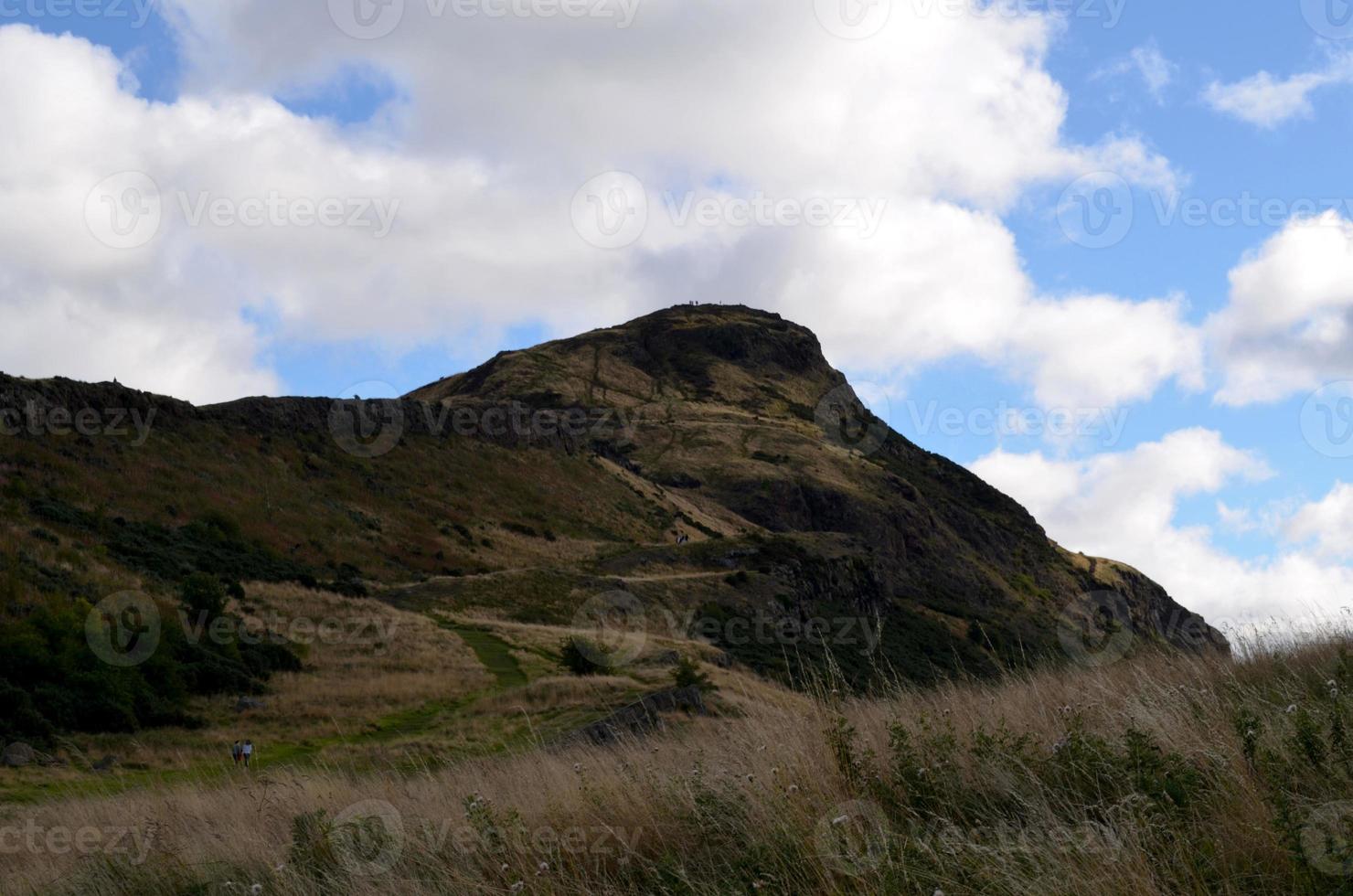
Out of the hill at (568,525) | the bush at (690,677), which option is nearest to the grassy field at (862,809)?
the hill at (568,525)

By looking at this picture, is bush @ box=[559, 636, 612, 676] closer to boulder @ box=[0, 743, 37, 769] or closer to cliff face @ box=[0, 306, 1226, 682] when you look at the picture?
cliff face @ box=[0, 306, 1226, 682]

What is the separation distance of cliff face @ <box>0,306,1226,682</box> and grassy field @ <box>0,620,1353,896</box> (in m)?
0.76

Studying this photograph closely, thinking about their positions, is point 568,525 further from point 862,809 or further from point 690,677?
point 862,809

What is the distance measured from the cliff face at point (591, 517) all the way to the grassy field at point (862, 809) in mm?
764

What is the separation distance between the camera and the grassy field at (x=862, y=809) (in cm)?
384

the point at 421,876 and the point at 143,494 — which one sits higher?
the point at 143,494

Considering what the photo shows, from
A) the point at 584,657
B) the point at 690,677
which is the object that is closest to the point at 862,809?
the point at 690,677

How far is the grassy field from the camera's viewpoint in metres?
3.84

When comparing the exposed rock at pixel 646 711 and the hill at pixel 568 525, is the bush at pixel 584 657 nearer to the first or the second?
the hill at pixel 568 525

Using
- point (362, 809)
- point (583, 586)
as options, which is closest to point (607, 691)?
point (362, 809)

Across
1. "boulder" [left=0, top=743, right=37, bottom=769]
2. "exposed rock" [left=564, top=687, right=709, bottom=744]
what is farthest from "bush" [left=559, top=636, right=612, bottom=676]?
"boulder" [left=0, top=743, right=37, bottom=769]

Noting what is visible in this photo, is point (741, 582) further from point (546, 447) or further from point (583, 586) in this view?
point (546, 447)

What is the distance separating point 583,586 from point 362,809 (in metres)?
48.8

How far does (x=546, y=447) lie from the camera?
9400cm
